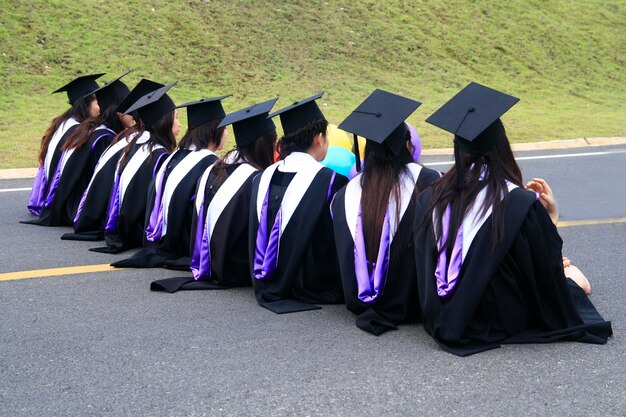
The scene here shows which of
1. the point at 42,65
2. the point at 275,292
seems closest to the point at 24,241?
the point at 275,292

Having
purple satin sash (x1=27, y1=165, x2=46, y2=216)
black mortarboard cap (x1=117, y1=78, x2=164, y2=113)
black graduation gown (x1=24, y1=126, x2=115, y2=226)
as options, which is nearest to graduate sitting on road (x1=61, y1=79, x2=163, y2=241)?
black mortarboard cap (x1=117, y1=78, x2=164, y2=113)

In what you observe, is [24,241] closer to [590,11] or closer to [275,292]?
[275,292]

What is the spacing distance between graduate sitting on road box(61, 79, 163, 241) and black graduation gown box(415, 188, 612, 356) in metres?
3.72

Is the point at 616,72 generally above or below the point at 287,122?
below

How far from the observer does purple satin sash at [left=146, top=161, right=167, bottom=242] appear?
23.0 ft

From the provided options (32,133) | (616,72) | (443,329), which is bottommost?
(616,72)

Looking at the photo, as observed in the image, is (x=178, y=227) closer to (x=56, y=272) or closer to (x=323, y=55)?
(x=56, y=272)

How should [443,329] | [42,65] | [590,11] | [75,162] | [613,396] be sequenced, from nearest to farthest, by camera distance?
1. [613,396]
2. [443,329]
3. [75,162]
4. [42,65]
5. [590,11]

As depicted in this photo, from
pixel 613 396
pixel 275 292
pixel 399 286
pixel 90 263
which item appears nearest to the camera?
pixel 613 396

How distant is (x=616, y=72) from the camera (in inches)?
822

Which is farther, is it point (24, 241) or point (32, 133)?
point (32, 133)

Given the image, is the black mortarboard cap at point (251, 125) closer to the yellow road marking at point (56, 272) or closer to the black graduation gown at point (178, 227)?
the black graduation gown at point (178, 227)

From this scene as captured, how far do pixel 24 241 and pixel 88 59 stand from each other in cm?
948

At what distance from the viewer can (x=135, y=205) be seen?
7438 mm
